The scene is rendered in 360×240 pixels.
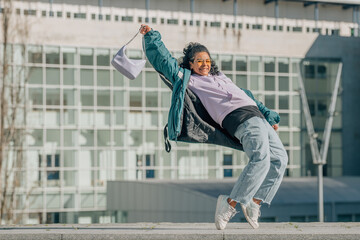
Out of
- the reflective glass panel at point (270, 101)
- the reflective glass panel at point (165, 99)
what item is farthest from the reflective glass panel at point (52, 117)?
the reflective glass panel at point (270, 101)

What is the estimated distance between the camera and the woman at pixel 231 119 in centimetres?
701

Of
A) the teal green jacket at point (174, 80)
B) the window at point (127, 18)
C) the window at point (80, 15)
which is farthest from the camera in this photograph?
the window at point (127, 18)

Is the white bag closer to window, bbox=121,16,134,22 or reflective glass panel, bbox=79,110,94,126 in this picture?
reflective glass panel, bbox=79,110,94,126

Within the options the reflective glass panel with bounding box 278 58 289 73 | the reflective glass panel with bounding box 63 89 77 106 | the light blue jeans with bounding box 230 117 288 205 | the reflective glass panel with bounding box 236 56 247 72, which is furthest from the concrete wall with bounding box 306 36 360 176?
the light blue jeans with bounding box 230 117 288 205

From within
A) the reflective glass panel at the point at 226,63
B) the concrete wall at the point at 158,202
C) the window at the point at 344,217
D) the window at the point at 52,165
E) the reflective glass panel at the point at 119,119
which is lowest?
the window at the point at 344,217

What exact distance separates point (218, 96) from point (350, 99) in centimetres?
3611

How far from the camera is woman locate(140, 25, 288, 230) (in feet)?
23.0

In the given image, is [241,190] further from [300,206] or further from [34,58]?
[34,58]

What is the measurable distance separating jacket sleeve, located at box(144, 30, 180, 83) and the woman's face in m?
0.20

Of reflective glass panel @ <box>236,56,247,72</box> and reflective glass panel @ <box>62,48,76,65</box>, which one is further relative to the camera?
reflective glass panel @ <box>236,56,247,72</box>

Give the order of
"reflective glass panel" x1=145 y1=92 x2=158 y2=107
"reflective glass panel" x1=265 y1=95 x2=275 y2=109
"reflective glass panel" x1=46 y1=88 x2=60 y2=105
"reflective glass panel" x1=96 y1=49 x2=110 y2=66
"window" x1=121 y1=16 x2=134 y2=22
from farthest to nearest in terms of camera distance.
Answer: "reflective glass panel" x1=265 y1=95 x2=275 y2=109
"window" x1=121 y1=16 x2=134 y2=22
"reflective glass panel" x1=145 y1=92 x2=158 y2=107
"reflective glass panel" x1=96 y1=49 x2=110 y2=66
"reflective glass panel" x1=46 y1=88 x2=60 y2=105

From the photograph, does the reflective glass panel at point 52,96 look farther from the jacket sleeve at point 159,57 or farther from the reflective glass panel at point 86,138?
the jacket sleeve at point 159,57

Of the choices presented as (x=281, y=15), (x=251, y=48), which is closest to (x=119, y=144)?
(x=251, y=48)

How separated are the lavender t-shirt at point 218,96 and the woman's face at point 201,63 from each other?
0.30ft
